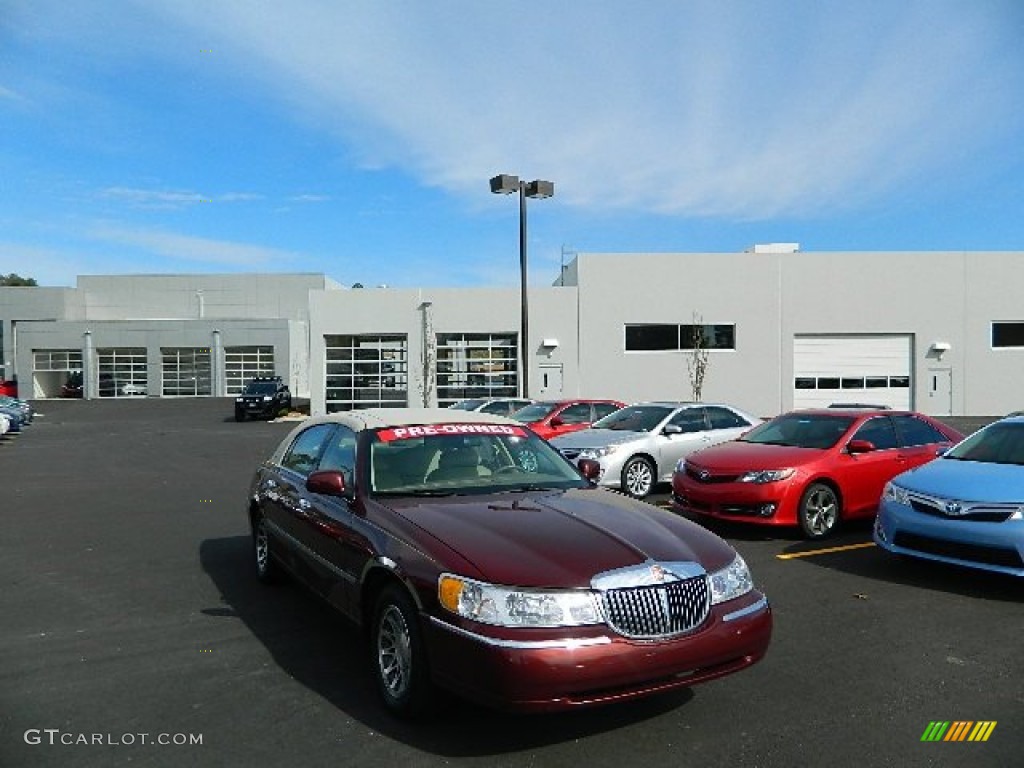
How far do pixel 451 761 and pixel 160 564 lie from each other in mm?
4925

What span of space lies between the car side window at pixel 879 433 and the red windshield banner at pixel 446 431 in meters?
5.15

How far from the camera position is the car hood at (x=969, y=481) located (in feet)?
20.9

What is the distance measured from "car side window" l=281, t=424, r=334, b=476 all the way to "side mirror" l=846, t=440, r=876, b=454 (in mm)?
5644

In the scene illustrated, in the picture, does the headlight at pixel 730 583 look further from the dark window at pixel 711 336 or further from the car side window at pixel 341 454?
the dark window at pixel 711 336

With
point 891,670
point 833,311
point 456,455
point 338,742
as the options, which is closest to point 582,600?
point 338,742

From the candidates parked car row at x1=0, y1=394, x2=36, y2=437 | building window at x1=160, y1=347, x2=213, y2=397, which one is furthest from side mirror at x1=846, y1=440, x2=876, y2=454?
building window at x1=160, y1=347, x2=213, y2=397

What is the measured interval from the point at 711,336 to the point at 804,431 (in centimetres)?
2338

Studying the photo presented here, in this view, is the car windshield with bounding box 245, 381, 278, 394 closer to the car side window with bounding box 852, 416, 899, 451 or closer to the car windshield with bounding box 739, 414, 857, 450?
the car windshield with bounding box 739, 414, 857, 450

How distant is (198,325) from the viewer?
54031mm

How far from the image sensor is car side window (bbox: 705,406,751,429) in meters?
12.5

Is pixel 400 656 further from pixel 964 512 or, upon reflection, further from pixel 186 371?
pixel 186 371

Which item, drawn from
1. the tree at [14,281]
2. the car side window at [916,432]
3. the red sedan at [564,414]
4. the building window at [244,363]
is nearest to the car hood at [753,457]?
the car side window at [916,432]

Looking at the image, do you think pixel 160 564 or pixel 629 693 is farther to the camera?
pixel 160 564

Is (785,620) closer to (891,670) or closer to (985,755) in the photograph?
(891,670)
